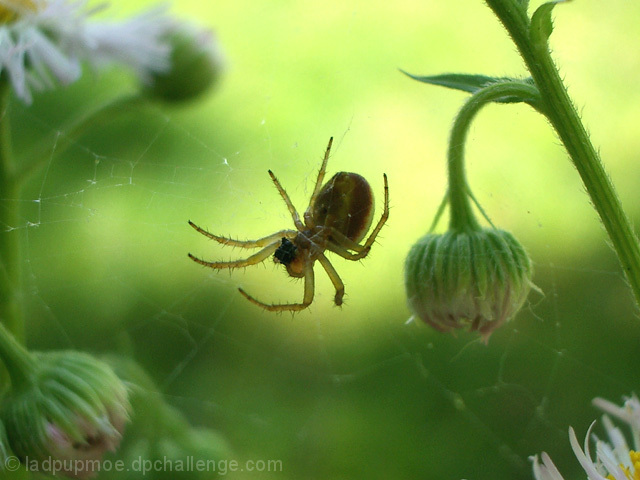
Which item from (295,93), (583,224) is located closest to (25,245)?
(295,93)

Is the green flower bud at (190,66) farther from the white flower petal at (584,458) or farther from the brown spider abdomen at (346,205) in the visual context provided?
the white flower petal at (584,458)

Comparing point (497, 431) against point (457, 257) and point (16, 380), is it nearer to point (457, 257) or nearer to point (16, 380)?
point (457, 257)

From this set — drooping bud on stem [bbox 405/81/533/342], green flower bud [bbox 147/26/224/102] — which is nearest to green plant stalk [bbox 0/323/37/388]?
drooping bud on stem [bbox 405/81/533/342]

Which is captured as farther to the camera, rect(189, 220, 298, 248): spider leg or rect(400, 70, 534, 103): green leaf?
rect(189, 220, 298, 248): spider leg

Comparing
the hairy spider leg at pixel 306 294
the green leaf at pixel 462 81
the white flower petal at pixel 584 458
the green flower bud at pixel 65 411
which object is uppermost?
the green leaf at pixel 462 81

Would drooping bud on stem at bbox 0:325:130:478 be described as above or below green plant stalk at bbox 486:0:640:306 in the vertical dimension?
below

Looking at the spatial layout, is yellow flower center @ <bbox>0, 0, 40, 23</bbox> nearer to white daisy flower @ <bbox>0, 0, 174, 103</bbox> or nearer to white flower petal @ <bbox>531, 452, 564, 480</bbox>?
white daisy flower @ <bbox>0, 0, 174, 103</bbox>

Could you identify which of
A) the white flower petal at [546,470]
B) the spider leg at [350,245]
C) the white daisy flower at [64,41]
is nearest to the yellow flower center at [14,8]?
the white daisy flower at [64,41]
